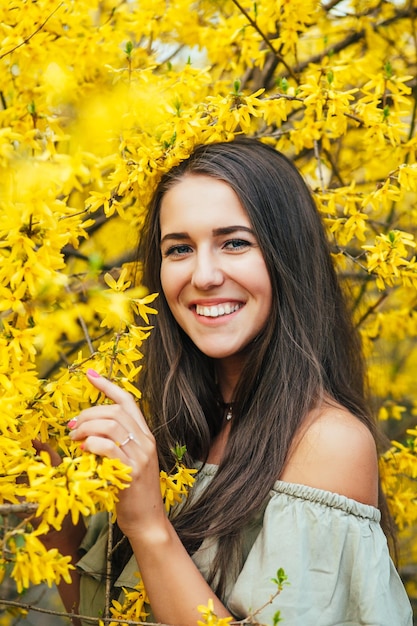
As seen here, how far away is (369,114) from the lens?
2.15m

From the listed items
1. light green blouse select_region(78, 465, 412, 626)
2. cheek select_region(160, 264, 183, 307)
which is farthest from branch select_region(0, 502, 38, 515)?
cheek select_region(160, 264, 183, 307)

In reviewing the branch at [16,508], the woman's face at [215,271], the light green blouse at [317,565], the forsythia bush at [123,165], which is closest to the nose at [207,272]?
the woman's face at [215,271]

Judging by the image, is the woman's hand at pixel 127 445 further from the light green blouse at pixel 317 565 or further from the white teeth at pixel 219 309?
the white teeth at pixel 219 309

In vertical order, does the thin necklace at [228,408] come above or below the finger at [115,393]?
below

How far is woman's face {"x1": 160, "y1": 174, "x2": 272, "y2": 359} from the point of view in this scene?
74.5 inches

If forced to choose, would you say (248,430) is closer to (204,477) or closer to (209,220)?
(204,477)

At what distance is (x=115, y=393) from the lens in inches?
59.4

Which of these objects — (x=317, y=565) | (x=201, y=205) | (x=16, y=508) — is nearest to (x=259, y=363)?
(x=201, y=205)

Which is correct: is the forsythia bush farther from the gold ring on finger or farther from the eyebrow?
the eyebrow

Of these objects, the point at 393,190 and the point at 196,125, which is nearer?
the point at 196,125

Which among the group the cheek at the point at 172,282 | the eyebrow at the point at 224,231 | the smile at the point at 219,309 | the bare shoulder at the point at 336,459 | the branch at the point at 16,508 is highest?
the eyebrow at the point at 224,231

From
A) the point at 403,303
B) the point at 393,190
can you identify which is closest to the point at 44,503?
the point at 393,190

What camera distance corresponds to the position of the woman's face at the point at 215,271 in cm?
189

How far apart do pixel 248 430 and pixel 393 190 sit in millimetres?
743
